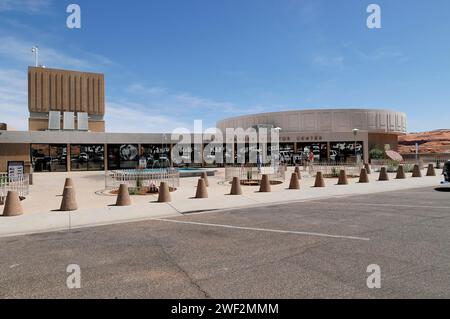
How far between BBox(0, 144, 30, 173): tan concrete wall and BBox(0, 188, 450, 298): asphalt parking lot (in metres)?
25.0

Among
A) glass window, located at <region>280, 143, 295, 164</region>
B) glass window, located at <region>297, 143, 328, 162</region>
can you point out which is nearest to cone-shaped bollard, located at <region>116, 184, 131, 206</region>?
glass window, located at <region>280, 143, 295, 164</region>

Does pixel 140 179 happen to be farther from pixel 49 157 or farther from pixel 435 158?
pixel 435 158

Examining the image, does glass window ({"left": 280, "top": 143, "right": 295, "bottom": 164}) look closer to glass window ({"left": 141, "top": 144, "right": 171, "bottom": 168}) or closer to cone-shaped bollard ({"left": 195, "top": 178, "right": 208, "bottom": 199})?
glass window ({"left": 141, "top": 144, "right": 171, "bottom": 168})

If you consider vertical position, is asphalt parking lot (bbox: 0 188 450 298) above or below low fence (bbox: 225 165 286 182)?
below

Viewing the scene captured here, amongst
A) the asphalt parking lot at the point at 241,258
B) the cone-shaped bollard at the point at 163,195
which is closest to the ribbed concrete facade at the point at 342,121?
the cone-shaped bollard at the point at 163,195

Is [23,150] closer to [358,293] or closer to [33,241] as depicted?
[33,241]

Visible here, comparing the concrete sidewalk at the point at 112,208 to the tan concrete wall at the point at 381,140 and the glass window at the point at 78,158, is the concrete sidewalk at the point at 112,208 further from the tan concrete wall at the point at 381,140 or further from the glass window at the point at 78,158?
the tan concrete wall at the point at 381,140

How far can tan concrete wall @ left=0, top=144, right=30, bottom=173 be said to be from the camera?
2731cm

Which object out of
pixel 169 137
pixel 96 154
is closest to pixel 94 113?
pixel 96 154

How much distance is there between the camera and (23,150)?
2880cm

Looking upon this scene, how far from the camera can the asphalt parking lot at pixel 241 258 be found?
4012 mm

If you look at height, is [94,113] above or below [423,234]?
above

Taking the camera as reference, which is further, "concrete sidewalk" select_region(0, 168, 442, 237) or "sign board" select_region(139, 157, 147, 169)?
"sign board" select_region(139, 157, 147, 169)

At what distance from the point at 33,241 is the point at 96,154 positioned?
28692mm
